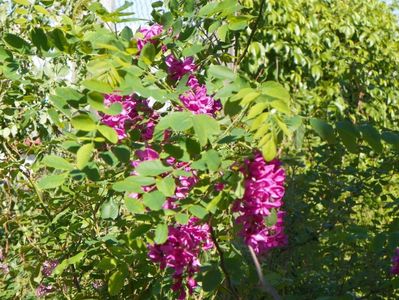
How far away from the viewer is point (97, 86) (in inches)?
55.3

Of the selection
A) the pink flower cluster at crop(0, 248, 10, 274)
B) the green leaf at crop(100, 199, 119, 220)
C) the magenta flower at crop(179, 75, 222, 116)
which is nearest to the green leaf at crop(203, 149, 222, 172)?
the magenta flower at crop(179, 75, 222, 116)

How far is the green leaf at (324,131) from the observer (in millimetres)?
1315

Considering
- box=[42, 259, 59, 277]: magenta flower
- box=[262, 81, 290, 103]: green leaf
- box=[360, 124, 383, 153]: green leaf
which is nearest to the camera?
box=[262, 81, 290, 103]: green leaf

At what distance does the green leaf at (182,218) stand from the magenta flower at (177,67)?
1.78 feet

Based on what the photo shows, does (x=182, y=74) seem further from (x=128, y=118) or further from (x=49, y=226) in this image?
(x=49, y=226)

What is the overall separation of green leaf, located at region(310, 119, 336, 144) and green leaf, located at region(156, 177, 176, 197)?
0.31 metres

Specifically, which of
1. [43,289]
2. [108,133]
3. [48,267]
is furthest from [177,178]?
[43,289]

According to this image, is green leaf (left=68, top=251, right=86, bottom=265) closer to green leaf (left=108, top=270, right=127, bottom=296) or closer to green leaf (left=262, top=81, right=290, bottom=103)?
green leaf (left=108, top=270, right=127, bottom=296)

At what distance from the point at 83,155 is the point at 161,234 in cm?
23

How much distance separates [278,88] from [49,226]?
44.1 inches

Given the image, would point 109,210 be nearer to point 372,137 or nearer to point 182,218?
point 182,218

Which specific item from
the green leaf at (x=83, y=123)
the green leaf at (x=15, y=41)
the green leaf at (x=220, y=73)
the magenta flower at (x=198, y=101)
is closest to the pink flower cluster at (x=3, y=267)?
the green leaf at (x=15, y=41)

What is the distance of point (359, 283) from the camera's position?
230 cm

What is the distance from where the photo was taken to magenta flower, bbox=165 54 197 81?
6.08ft
